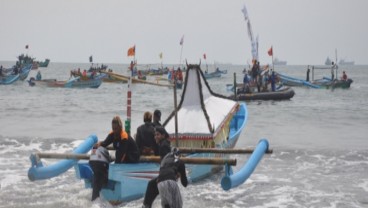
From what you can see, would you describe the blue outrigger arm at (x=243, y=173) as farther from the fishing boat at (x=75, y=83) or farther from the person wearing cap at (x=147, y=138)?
the fishing boat at (x=75, y=83)

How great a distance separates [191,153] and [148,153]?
139 centimetres

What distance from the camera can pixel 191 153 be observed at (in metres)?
12.5

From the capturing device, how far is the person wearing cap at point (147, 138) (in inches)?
448

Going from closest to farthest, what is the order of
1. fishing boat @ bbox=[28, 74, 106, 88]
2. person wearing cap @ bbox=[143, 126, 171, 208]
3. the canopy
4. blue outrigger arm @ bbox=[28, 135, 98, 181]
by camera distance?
person wearing cap @ bbox=[143, 126, 171, 208] → blue outrigger arm @ bbox=[28, 135, 98, 181] → the canopy → fishing boat @ bbox=[28, 74, 106, 88]

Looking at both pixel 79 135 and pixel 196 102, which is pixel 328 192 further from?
pixel 79 135

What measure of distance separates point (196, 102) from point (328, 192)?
446 centimetres

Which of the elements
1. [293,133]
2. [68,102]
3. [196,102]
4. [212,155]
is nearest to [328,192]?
Answer: [212,155]

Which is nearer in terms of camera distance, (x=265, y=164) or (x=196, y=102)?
(x=196, y=102)

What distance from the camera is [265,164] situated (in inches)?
663

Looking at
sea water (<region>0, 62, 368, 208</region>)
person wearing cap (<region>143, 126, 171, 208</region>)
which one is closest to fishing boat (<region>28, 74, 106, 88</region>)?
sea water (<region>0, 62, 368, 208</region>)

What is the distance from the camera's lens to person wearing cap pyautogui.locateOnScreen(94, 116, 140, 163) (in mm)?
10156

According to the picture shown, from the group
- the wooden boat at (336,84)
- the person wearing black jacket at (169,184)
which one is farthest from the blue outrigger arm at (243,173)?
the wooden boat at (336,84)

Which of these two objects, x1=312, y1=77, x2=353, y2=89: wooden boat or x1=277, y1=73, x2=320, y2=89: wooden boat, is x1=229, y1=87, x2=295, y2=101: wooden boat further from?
x1=277, y1=73, x2=320, y2=89: wooden boat

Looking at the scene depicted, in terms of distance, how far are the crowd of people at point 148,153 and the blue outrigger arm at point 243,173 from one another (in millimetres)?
887
